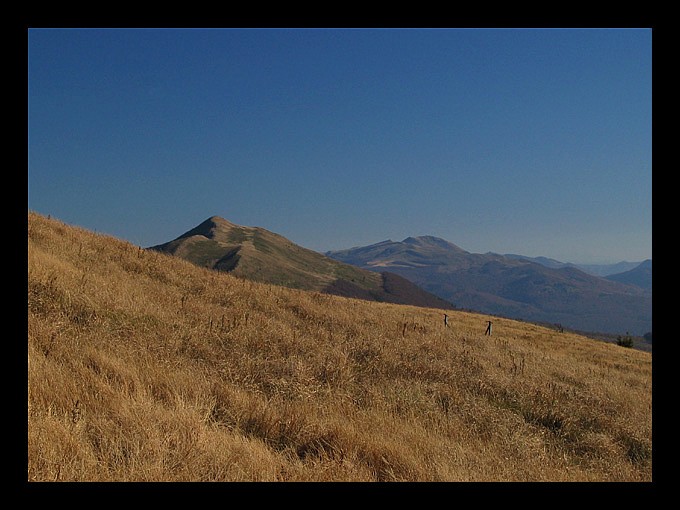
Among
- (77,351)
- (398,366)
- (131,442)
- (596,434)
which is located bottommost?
(596,434)

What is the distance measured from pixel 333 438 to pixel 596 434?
513 centimetres

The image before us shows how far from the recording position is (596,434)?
7.30 metres

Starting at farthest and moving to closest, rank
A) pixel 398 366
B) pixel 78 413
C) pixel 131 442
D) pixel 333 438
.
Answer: pixel 398 366
pixel 333 438
pixel 78 413
pixel 131 442

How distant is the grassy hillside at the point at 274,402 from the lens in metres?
4.21

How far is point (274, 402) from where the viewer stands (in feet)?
20.1

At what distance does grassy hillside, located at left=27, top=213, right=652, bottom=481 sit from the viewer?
4.21 m

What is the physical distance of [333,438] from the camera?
5094 millimetres
